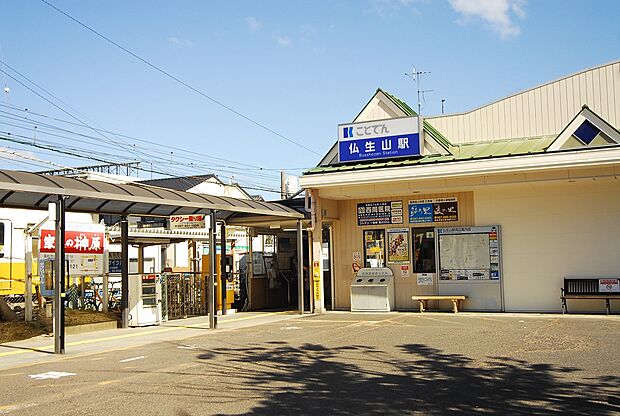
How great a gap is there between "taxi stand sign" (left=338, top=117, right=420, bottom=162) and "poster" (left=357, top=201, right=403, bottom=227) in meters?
1.53

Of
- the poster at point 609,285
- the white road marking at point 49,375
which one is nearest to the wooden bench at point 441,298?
the poster at point 609,285

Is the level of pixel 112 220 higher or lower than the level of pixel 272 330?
higher

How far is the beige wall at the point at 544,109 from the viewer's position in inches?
772

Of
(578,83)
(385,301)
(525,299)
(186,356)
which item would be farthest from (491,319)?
(186,356)

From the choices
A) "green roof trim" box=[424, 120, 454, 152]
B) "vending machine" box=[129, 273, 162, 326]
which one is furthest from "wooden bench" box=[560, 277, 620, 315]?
"vending machine" box=[129, 273, 162, 326]

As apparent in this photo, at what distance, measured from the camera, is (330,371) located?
10.5m

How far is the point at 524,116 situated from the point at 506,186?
8.34 feet

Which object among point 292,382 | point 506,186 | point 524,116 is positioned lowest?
point 292,382

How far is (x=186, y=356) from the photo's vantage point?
40.3 feet

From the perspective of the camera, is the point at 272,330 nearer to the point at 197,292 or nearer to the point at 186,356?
the point at 186,356

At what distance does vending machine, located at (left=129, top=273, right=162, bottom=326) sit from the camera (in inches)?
703

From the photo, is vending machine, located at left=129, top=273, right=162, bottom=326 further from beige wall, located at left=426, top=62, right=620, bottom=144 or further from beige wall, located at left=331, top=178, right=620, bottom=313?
beige wall, located at left=426, top=62, right=620, bottom=144

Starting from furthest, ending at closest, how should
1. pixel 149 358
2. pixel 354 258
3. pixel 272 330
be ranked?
pixel 354 258 → pixel 272 330 → pixel 149 358

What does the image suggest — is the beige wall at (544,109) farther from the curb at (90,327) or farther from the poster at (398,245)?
the curb at (90,327)
